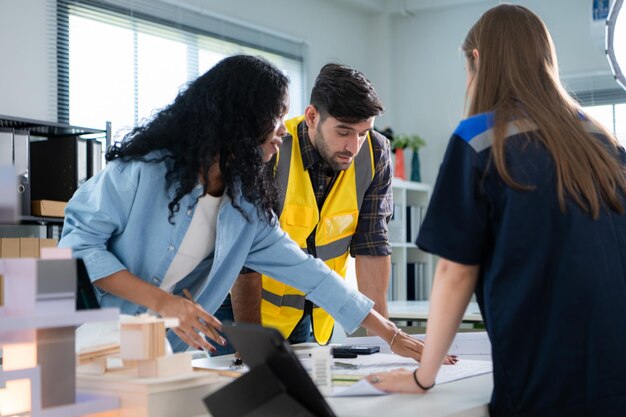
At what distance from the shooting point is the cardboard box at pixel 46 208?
375 cm

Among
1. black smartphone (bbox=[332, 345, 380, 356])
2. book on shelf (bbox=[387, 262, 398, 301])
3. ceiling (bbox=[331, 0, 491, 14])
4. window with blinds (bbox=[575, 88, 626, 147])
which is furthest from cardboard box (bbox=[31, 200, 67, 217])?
window with blinds (bbox=[575, 88, 626, 147])

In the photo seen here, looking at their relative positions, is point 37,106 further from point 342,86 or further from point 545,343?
point 545,343

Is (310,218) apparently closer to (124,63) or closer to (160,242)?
(160,242)

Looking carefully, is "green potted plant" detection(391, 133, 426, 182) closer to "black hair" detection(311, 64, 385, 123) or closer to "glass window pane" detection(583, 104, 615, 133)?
"glass window pane" detection(583, 104, 615, 133)

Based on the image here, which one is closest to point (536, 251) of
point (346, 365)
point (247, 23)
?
point (346, 365)

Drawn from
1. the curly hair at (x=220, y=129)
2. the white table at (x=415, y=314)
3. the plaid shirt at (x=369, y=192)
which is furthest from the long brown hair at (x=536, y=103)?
the white table at (x=415, y=314)

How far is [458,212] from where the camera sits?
53.9 inches

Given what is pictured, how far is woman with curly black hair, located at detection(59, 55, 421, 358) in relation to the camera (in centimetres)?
176

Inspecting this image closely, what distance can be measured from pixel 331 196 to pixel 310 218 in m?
0.11

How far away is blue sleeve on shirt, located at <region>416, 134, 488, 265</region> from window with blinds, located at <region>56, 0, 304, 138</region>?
2964 mm

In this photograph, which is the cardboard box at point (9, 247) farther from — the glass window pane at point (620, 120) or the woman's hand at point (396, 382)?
the glass window pane at point (620, 120)

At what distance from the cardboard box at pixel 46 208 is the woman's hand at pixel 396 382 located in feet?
8.62

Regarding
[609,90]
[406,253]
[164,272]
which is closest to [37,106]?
[164,272]

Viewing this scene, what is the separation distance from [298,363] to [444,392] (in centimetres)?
45
